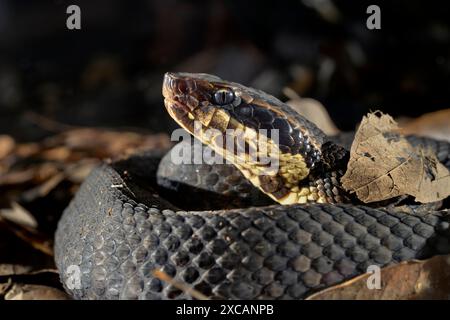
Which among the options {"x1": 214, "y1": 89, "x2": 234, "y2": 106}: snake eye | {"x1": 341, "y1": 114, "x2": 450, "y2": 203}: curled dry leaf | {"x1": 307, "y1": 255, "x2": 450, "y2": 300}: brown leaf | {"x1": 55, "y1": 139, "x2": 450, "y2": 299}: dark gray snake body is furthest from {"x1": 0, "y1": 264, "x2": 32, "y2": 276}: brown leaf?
{"x1": 341, "y1": 114, "x2": 450, "y2": 203}: curled dry leaf

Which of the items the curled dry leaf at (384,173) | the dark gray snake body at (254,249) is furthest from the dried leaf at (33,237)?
the curled dry leaf at (384,173)

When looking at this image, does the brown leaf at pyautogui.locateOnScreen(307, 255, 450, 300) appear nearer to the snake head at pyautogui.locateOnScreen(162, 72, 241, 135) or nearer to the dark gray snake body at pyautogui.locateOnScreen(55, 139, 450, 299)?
the dark gray snake body at pyautogui.locateOnScreen(55, 139, 450, 299)

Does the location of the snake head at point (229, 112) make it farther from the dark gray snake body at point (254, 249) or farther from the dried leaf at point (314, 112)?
the dried leaf at point (314, 112)

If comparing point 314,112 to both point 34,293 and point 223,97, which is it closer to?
point 223,97

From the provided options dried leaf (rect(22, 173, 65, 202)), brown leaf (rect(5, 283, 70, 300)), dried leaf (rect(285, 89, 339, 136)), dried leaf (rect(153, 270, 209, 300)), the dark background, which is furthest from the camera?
the dark background

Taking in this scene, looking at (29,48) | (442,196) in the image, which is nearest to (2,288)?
(442,196)

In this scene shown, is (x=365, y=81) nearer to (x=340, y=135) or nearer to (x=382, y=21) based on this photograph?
(x=382, y=21)
